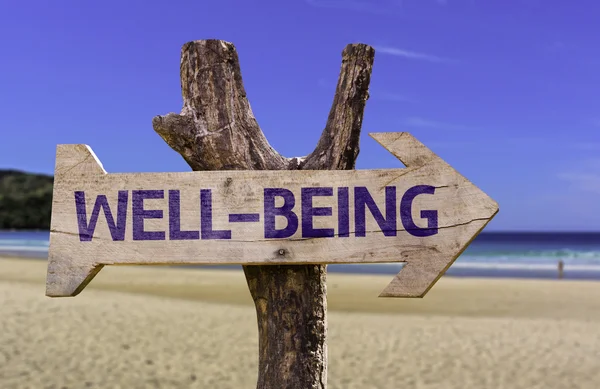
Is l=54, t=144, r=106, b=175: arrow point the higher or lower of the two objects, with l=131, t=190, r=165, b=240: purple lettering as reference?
higher

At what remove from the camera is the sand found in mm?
6156

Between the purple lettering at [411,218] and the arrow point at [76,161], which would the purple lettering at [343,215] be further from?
the arrow point at [76,161]

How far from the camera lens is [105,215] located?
89.3 inches

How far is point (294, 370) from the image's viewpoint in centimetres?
236

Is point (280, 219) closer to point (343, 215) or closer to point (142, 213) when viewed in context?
point (343, 215)

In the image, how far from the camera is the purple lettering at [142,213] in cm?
225

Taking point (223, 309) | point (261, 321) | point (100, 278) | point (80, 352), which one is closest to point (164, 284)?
point (100, 278)

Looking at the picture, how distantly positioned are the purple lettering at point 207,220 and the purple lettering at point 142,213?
0.16m

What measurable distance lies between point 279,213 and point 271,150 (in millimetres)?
433

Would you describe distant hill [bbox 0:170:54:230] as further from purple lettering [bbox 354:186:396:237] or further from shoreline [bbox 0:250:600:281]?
purple lettering [bbox 354:186:396:237]

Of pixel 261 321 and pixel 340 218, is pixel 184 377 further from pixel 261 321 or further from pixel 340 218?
pixel 340 218

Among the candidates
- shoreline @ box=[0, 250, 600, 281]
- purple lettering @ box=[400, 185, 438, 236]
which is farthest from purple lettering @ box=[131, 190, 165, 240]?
shoreline @ box=[0, 250, 600, 281]

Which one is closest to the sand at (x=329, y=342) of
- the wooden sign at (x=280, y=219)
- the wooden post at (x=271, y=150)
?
the wooden post at (x=271, y=150)

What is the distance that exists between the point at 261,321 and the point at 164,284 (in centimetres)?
1432
